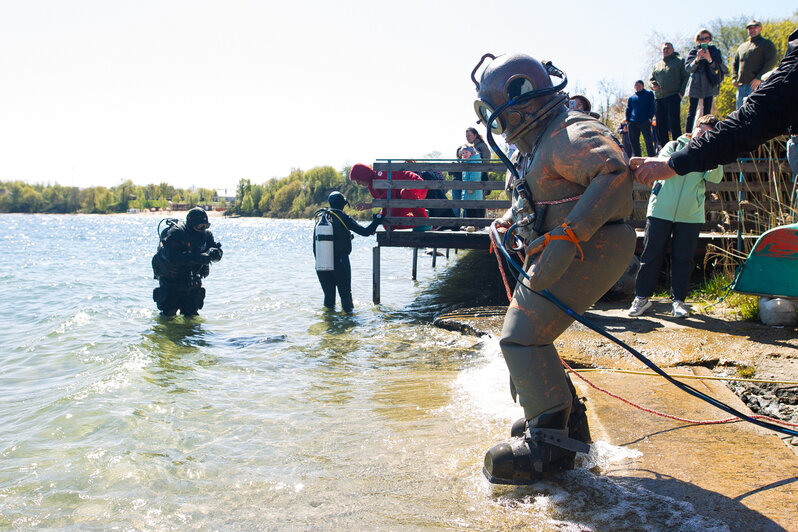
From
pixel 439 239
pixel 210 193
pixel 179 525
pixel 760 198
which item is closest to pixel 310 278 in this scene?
pixel 439 239

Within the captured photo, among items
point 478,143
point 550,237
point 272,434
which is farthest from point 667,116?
point 272,434

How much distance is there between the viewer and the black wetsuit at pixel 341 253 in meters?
10.2

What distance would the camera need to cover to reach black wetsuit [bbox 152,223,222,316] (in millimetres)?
8969

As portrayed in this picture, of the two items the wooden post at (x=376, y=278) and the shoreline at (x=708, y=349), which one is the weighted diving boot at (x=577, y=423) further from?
the wooden post at (x=376, y=278)

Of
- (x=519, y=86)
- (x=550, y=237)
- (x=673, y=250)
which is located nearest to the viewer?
(x=550, y=237)

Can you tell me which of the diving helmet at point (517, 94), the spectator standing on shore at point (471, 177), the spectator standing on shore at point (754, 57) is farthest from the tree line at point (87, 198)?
the diving helmet at point (517, 94)

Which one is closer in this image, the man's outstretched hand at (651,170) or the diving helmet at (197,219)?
the man's outstretched hand at (651,170)

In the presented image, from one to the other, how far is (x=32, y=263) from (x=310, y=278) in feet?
47.4

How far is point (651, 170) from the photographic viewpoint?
2795mm

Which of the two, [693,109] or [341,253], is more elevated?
[693,109]

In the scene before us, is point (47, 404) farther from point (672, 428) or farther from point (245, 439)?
point (672, 428)

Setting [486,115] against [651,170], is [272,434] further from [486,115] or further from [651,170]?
[651,170]

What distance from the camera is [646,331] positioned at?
20.3 feet

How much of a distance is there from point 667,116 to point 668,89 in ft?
1.72
